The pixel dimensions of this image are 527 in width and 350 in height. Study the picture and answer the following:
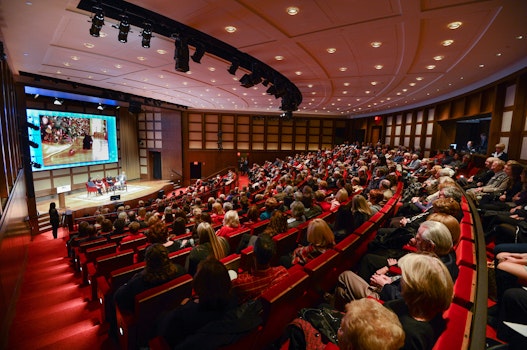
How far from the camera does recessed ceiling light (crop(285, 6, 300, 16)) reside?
3230 millimetres

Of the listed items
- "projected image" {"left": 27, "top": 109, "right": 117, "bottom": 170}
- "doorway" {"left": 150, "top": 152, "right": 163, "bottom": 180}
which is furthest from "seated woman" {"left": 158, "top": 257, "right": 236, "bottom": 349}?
"doorway" {"left": 150, "top": 152, "right": 163, "bottom": 180}

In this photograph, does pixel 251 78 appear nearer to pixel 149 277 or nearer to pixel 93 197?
pixel 149 277

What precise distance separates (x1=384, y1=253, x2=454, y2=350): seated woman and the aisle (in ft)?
8.41

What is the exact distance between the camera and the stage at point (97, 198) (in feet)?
33.0

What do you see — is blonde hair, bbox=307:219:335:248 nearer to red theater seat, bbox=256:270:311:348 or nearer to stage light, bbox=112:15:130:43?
red theater seat, bbox=256:270:311:348

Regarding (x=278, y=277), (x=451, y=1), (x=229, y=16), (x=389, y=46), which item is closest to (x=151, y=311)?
(x=278, y=277)

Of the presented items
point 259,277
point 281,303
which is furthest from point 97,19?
point 281,303

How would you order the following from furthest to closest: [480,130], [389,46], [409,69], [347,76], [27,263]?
[480,130] < [347,76] < [409,69] < [27,263] < [389,46]

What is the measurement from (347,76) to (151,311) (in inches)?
274

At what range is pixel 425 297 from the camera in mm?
1173

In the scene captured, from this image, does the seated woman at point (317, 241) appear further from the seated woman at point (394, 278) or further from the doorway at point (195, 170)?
the doorway at point (195, 170)

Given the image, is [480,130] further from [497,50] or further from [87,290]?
[87,290]

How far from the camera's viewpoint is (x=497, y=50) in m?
A: 4.73

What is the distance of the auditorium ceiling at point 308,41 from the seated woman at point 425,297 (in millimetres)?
3176
